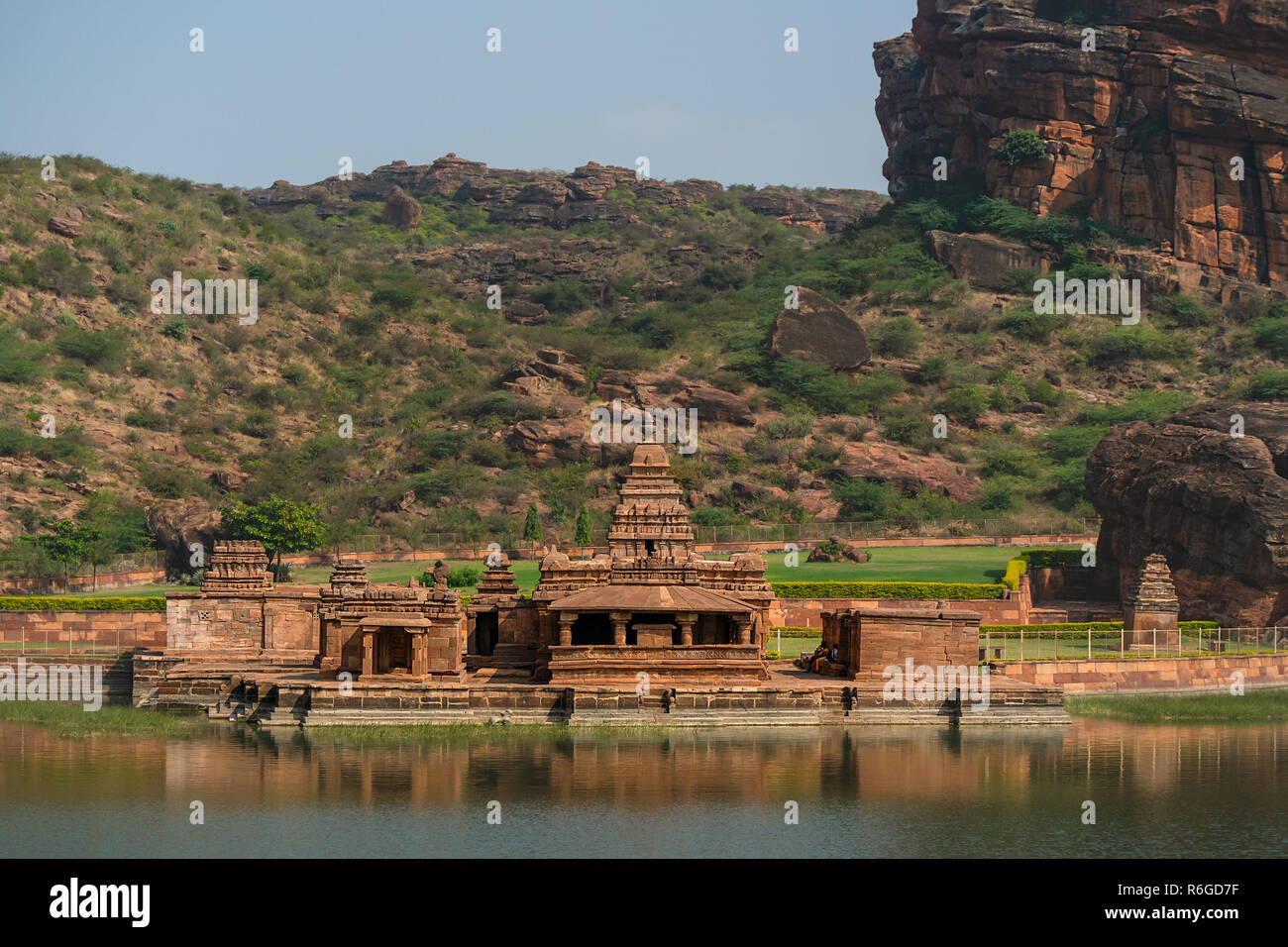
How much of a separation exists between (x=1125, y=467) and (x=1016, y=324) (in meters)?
51.1

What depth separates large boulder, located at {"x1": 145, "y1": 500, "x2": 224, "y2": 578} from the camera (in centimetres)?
6788

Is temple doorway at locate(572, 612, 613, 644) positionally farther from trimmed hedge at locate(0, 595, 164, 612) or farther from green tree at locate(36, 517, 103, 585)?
green tree at locate(36, 517, 103, 585)

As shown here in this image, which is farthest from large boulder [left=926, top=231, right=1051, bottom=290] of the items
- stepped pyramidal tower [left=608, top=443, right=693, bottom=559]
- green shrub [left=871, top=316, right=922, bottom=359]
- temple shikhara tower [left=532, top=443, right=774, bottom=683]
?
temple shikhara tower [left=532, top=443, right=774, bottom=683]

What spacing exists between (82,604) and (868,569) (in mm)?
29902

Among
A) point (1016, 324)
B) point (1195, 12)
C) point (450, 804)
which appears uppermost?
point (1195, 12)

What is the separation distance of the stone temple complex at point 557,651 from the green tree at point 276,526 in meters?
17.9

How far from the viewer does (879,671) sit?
43.4 meters

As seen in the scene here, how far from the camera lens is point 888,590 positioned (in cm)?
5772

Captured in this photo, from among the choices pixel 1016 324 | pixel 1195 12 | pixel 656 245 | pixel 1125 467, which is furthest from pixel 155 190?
pixel 1125 467

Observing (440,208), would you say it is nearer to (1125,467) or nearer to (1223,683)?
(1125,467)

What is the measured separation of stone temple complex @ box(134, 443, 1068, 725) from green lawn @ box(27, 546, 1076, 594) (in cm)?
1203

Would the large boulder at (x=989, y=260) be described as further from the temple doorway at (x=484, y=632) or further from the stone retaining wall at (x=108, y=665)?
the stone retaining wall at (x=108, y=665)

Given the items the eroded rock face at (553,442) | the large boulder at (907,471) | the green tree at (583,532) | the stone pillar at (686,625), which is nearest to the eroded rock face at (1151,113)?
the large boulder at (907,471)

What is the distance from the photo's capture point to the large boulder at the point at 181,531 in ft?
223
